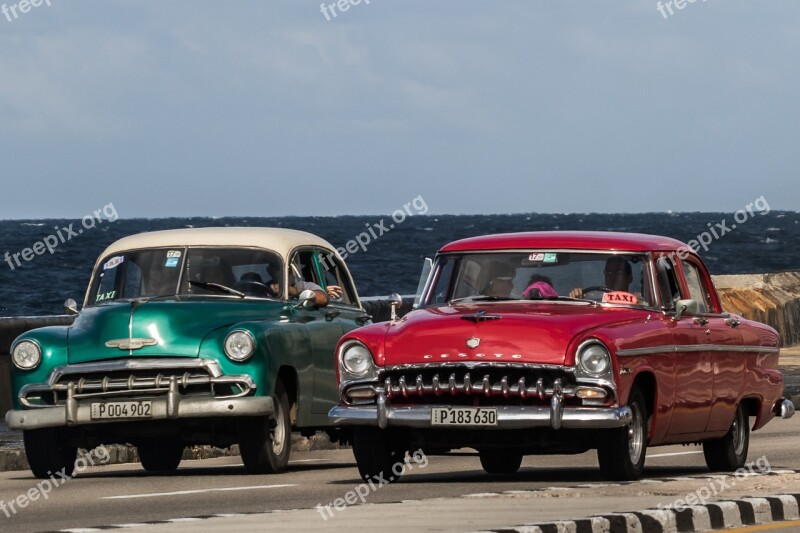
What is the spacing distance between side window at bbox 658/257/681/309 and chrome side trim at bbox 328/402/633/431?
158cm

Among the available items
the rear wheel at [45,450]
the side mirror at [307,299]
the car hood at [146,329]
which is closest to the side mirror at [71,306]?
the car hood at [146,329]

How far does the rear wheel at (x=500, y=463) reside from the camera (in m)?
14.2

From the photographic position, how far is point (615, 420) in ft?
39.7

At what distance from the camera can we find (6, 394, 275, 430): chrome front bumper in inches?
558

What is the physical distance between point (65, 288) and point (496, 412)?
60.3 meters

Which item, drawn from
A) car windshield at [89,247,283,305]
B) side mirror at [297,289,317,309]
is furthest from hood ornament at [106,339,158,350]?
side mirror at [297,289,317,309]

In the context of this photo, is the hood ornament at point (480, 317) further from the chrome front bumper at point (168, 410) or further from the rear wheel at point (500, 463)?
the chrome front bumper at point (168, 410)

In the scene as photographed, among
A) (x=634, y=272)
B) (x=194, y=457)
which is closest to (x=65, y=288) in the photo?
(x=194, y=457)

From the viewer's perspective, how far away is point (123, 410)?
14.2m

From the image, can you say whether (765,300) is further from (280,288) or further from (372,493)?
(372,493)

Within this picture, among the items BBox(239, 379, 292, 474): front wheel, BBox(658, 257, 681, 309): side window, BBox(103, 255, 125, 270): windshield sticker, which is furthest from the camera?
BBox(103, 255, 125, 270): windshield sticker

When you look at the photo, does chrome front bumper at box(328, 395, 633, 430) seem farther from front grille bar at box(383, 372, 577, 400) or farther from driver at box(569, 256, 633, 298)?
driver at box(569, 256, 633, 298)

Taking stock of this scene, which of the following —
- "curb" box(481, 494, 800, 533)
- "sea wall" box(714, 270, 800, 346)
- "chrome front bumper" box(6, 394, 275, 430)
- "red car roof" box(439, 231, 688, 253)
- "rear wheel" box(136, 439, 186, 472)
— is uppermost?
"red car roof" box(439, 231, 688, 253)

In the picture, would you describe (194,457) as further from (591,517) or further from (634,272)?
(591,517)
